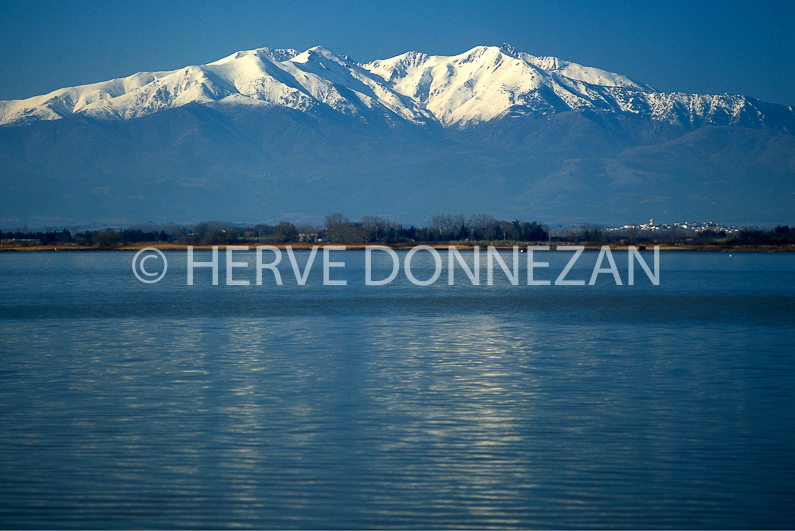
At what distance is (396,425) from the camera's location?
14453 millimetres

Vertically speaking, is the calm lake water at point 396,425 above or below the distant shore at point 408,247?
below

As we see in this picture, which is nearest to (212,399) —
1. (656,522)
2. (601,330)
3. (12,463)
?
(12,463)

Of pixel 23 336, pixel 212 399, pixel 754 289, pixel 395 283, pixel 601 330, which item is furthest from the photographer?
pixel 395 283

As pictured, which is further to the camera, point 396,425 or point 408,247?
point 408,247

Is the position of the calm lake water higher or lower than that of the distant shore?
lower

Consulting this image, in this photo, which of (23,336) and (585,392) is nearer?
(585,392)

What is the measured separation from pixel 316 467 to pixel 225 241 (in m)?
176

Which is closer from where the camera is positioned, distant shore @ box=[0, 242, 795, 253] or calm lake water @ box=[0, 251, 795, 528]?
calm lake water @ box=[0, 251, 795, 528]

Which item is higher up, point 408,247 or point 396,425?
point 408,247

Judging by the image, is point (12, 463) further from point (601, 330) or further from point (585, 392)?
point (601, 330)

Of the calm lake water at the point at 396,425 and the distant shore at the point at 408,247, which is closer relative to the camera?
the calm lake water at the point at 396,425

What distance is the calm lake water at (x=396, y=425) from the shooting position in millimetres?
10375

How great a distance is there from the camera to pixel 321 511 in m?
10.2

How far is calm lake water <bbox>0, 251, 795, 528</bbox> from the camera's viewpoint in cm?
1038
